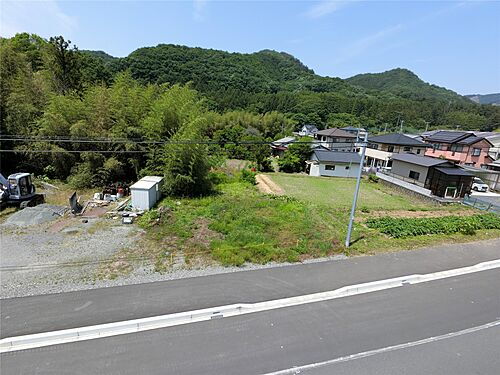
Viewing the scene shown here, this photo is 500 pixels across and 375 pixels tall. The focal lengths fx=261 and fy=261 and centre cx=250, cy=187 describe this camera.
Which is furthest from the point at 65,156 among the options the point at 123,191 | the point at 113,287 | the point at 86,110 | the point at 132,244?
the point at 113,287

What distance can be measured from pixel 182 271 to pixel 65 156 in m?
11.9

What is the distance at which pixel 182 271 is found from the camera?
6207 millimetres

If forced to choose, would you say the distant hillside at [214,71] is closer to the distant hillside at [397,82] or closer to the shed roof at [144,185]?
the shed roof at [144,185]

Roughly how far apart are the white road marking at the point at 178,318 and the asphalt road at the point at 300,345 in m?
0.13

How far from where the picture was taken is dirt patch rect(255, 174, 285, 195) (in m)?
16.1

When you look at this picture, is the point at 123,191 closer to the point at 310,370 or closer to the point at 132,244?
the point at 132,244

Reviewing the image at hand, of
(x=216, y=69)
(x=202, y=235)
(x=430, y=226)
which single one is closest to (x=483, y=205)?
(x=430, y=226)

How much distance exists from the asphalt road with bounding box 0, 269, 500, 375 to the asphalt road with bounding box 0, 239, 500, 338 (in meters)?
0.51

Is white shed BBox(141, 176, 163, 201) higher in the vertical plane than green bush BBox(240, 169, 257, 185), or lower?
higher

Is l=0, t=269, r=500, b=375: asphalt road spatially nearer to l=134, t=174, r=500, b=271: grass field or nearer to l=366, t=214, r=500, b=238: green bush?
l=134, t=174, r=500, b=271: grass field

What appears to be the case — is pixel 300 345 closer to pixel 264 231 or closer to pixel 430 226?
pixel 264 231

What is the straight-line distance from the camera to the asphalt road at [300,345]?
3.67 m

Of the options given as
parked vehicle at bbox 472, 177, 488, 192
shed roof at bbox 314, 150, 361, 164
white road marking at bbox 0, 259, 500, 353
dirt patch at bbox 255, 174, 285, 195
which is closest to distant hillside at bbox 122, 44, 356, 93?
shed roof at bbox 314, 150, 361, 164

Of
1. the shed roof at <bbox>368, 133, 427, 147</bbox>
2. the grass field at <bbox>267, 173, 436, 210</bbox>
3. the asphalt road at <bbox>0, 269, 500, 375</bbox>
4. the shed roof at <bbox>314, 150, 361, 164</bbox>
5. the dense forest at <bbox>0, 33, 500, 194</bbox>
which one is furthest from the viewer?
the shed roof at <bbox>368, 133, 427, 147</bbox>
